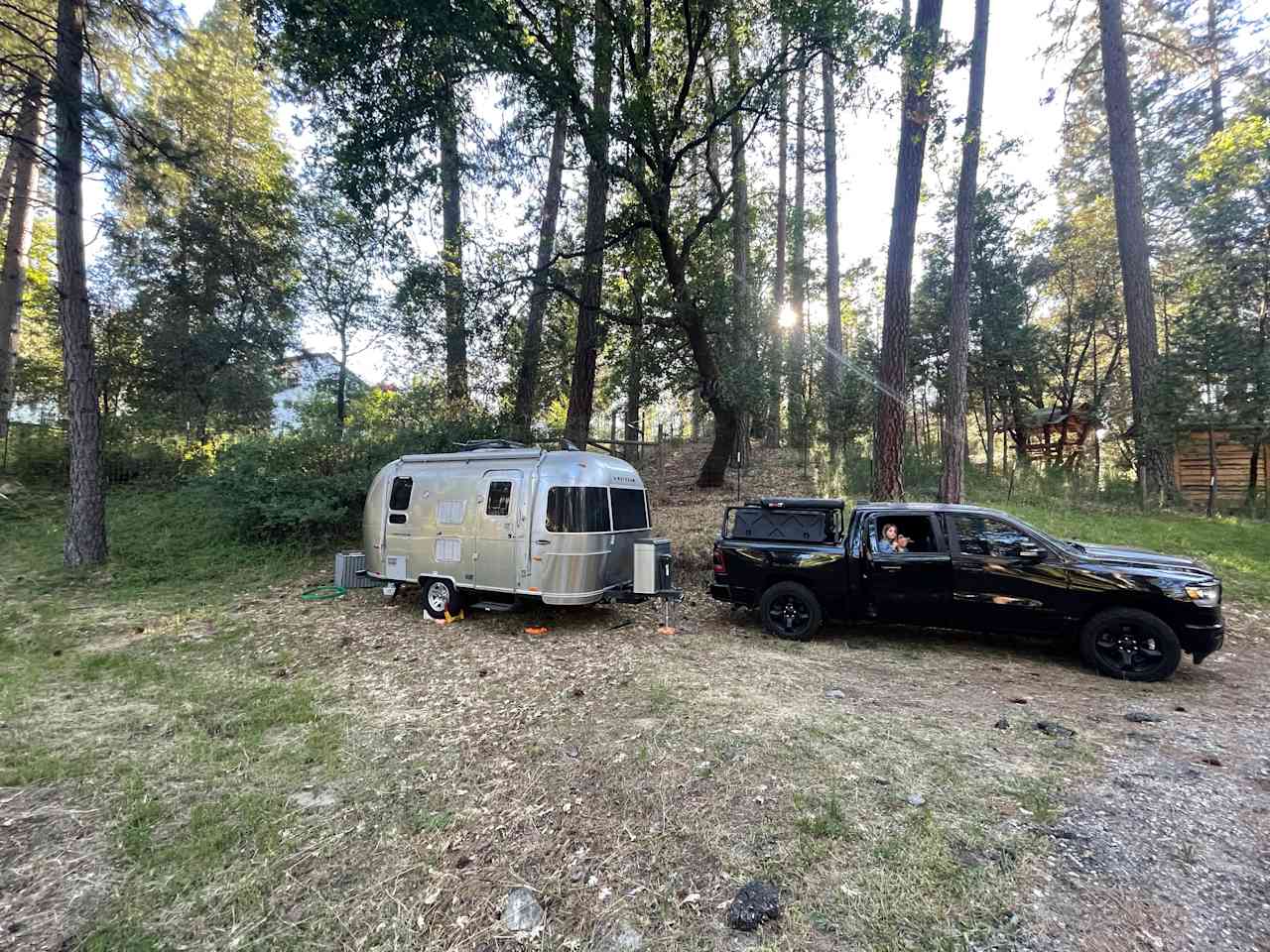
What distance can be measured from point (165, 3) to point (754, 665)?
45.8ft

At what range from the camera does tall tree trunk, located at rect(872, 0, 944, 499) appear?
29.0 feet

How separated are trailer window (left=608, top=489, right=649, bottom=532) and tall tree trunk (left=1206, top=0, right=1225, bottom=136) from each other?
18.6 metres

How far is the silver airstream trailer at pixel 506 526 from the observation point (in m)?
6.47

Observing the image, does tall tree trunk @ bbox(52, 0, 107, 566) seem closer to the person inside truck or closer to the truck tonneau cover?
the truck tonneau cover

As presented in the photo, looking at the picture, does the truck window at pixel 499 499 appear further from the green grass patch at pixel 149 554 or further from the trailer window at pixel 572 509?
the green grass patch at pixel 149 554

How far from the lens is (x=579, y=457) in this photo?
A: 6.79m

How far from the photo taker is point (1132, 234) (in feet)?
41.8

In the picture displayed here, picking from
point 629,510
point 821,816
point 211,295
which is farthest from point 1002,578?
point 211,295

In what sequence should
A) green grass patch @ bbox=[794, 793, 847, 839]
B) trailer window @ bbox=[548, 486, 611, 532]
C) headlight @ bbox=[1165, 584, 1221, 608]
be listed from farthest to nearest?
trailer window @ bbox=[548, 486, 611, 532] < headlight @ bbox=[1165, 584, 1221, 608] < green grass patch @ bbox=[794, 793, 847, 839]

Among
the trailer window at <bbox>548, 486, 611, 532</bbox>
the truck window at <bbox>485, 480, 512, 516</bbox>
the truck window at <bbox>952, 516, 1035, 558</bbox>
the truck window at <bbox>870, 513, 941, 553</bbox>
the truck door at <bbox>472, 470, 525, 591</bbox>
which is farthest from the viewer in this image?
the truck window at <bbox>485, 480, 512, 516</bbox>

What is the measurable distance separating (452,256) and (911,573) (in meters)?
11.1

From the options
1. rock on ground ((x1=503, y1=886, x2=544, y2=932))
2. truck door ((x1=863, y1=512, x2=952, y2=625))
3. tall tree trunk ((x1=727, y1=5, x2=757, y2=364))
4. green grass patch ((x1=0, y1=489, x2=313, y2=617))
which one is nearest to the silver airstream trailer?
truck door ((x1=863, y1=512, x2=952, y2=625))

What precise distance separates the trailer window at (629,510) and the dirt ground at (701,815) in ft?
7.68

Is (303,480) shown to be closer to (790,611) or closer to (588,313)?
(588,313)
